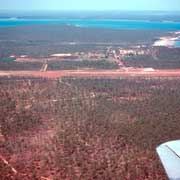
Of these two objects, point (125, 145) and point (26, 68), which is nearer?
point (125, 145)

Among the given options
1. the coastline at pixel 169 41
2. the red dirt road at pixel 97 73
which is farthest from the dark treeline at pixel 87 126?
the coastline at pixel 169 41

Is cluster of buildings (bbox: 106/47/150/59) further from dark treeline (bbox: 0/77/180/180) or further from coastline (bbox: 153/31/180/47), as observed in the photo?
dark treeline (bbox: 0/77/180/180)

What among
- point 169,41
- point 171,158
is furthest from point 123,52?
point 171,158

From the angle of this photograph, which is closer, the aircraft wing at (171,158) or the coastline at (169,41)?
the aircraft wing at (171,158)

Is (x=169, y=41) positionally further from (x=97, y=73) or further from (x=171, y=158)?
(x=171, y=158)

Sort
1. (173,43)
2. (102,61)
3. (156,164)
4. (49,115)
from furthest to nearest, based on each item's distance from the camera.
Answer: (173,43) < (102,61) < (49,115) < (156,164)

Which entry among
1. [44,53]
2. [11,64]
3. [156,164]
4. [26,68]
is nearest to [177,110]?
[156,164]

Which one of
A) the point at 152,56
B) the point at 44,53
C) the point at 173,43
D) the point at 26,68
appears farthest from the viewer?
the point at 173,43

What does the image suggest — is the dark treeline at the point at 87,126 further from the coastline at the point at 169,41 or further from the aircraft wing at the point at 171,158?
the coastline at the point at 169,41

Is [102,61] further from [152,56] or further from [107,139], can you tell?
[107,139]
